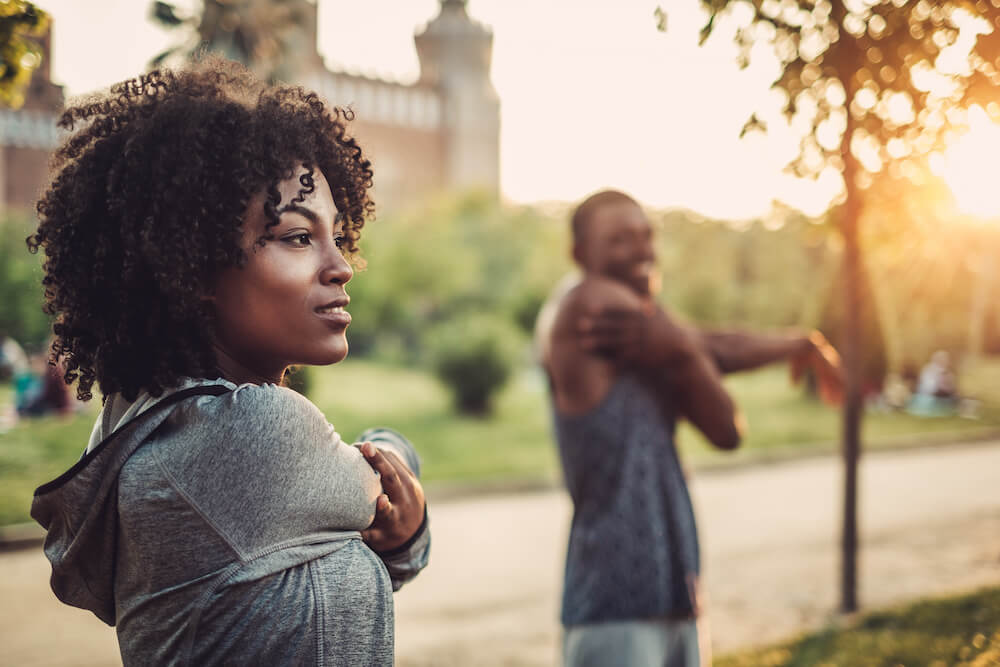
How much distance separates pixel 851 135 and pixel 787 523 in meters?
5.91

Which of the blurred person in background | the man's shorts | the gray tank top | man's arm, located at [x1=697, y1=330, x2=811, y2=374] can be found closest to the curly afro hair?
the gray tank top

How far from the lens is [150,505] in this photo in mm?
1203

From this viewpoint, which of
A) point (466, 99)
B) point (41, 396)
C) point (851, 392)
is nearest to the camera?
point (851, 392)

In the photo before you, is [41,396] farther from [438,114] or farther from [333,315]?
[438,114]

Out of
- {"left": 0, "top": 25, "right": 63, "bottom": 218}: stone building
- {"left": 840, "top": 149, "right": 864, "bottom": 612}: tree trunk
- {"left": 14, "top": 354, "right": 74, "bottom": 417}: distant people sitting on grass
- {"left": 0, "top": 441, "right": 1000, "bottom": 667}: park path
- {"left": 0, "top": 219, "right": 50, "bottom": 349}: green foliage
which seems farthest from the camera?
{"left": 0, "top": 25, "right": 63, "bottom": 218}: stone building

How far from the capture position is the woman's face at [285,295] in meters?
1.35

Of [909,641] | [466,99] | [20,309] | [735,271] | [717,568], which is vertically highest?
[466,99]

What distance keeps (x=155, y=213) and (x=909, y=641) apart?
12.1ft

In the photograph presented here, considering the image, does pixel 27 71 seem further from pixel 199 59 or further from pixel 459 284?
pixel 459 284

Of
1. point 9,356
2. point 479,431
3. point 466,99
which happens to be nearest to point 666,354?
point 479,431

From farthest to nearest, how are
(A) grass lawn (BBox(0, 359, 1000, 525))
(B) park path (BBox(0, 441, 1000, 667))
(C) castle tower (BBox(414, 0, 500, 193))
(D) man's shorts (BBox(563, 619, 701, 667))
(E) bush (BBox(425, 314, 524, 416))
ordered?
(C) castle tower (BBox(414, 0, 500, 193))
(E) bush (BBox(425, 314, 524, 416))
(A) grass lawn (BBox(0, 359, 1000, 525))
(B) park path (BBox(0, 441, 1000, 667))
(D) man's shorts (BBox(563, 619, 701, 667))

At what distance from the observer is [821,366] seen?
295 cm

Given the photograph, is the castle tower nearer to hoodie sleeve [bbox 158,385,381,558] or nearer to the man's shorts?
the man's shorts

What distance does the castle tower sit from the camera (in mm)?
52344
